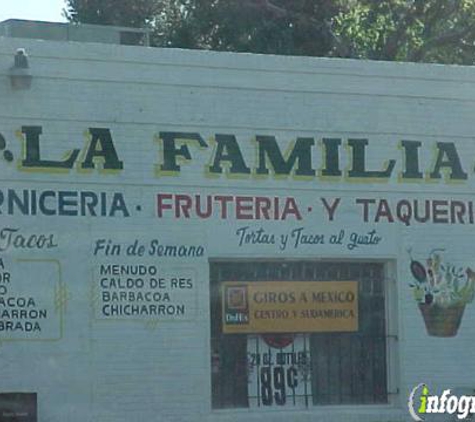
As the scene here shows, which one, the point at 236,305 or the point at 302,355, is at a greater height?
the point at 236,305

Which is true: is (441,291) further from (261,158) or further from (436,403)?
(261,158)

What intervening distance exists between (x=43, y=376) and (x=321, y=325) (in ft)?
12.9

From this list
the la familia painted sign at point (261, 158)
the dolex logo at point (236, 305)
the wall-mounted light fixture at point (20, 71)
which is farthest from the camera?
the dolex logo at point (236, 305)

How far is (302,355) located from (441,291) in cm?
222

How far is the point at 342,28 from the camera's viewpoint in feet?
111

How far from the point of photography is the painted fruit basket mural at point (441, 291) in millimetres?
18094

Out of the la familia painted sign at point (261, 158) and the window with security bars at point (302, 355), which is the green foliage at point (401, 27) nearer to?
the la familia painted sign at point (261, 158)

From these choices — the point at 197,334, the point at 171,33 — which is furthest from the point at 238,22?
the point at 197,334

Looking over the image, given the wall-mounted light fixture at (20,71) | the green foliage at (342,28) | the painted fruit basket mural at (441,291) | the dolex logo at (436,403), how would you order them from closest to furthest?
the wall-mounted light fixture at (20,71) → the dolex logo at (436,403) → the painted fruit basket mural at (441,291) → the green foliage at (342,28)

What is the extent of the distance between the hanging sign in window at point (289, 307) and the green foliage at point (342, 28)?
53.6 ft

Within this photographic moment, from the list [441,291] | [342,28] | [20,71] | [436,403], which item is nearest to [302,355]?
[436,403]

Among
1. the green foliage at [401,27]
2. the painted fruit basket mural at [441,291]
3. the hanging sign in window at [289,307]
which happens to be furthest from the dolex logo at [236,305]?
the green foliage at [401,27]

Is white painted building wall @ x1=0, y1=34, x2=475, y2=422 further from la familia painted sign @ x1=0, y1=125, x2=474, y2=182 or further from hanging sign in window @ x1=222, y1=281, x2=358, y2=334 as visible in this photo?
hanging sign in window @ x1=222, y1=281, x2=358, y2=334

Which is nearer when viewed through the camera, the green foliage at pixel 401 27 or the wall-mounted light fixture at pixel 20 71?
the wall-mounted light fixture at pixel 20 71
